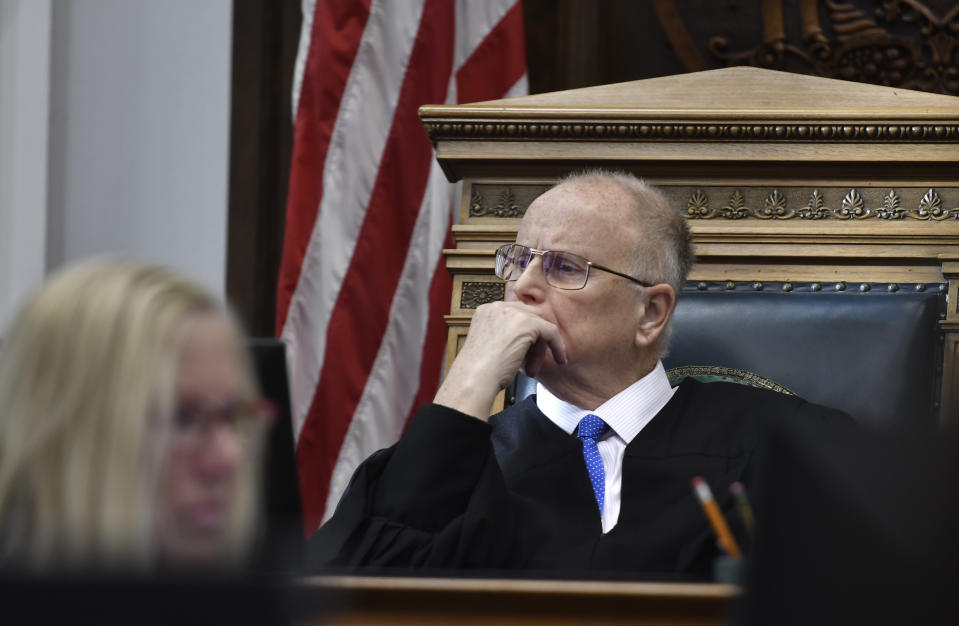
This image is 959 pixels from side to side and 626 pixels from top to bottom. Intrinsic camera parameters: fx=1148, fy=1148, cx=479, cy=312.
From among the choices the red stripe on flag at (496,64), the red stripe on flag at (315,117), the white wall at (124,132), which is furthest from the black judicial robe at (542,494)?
the white wall at (124,132)

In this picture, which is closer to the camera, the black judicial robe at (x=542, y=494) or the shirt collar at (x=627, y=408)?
the black judicial robe at (x=542, y=494)

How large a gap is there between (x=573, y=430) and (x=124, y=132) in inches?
69.2

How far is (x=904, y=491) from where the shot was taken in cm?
66

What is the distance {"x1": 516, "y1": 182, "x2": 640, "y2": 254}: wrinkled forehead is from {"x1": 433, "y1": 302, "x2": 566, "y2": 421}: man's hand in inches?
5.3

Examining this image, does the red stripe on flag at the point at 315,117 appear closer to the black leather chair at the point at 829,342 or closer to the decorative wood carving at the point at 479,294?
the decorative wood carving at the point at 479,294

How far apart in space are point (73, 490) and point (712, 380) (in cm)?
158

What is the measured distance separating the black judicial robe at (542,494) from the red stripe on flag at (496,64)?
1.15 metres

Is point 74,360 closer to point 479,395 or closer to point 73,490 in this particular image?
point 73,490

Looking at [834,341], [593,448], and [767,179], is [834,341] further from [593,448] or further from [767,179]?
[593,448]

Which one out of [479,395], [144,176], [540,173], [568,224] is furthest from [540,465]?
[144,176]

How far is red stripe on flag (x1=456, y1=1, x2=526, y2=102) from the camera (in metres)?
2.87

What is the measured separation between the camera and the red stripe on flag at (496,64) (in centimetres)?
287

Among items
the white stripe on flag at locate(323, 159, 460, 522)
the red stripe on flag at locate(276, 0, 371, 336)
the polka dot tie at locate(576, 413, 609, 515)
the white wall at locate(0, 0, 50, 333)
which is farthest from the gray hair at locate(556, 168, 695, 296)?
the white wall at locate(0, 0, 50, 333)

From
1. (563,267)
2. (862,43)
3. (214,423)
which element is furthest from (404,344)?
(214,423)
